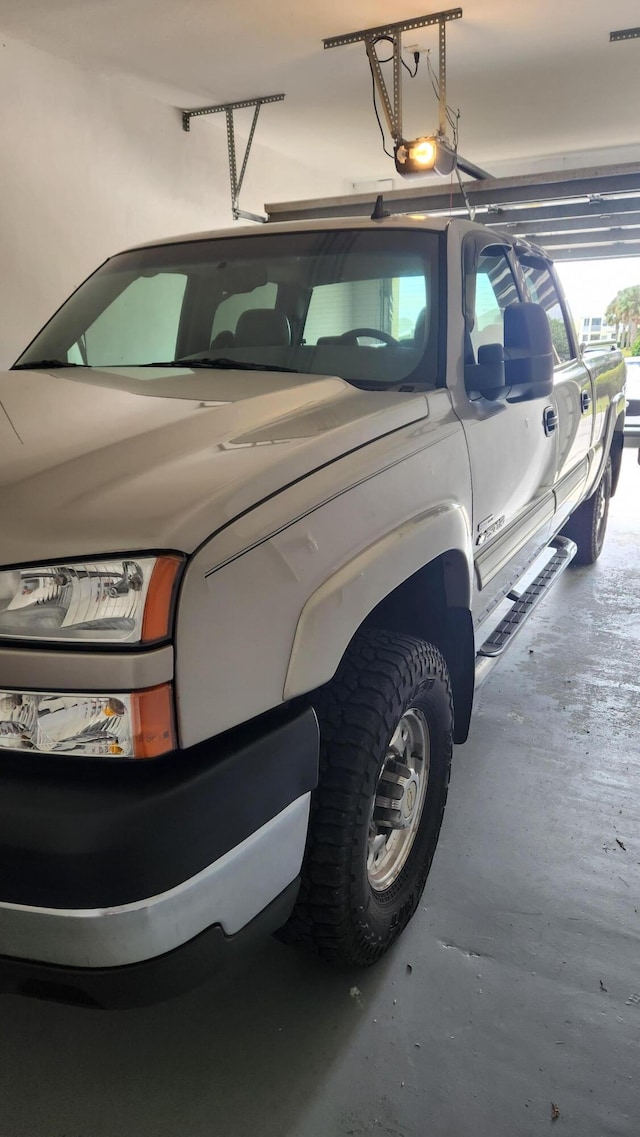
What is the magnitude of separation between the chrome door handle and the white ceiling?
3185 mm

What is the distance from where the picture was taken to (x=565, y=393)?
3.46 metres

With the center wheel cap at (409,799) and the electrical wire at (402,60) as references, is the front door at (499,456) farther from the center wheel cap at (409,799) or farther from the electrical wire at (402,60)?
the electrical wire at (402,60)

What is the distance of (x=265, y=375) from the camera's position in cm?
211

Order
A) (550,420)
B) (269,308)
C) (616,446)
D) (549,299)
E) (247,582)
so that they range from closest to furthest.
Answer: (247,582) < (269,308) < (550,420) < (549,299) < (616,446)

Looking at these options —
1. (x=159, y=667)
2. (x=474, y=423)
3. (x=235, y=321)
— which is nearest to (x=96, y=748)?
(x=159, y=667)

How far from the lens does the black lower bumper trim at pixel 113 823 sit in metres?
1.07

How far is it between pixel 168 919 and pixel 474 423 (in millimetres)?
1535

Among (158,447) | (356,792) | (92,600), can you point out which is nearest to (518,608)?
(356,792)

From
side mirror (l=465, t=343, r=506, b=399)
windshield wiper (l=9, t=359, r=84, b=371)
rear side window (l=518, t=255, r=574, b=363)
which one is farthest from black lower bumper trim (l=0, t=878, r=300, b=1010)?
rear side window (l=518, t=255, r=574, b=363)

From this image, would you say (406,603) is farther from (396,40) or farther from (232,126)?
(232,126)

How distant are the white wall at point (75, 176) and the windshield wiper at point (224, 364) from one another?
3.39 m

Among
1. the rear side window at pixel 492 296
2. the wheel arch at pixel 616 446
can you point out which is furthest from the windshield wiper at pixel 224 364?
the wheel arch at pixel 616 446

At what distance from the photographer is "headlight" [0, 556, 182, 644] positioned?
43.5 inches

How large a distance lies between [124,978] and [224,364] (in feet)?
5.37
